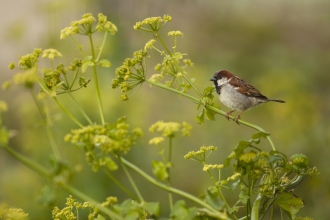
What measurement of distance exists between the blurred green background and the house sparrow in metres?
0.57

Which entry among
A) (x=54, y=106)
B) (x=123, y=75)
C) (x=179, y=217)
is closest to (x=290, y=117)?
(x=54, y=106)

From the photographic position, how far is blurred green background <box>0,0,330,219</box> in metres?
3.58

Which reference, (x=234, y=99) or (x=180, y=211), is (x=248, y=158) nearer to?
(x=180, y=211)

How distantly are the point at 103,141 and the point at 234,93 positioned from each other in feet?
5.16

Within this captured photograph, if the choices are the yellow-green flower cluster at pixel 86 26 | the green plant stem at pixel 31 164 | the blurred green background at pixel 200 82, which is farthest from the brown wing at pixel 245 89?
the green plant stem at pixel 31 164

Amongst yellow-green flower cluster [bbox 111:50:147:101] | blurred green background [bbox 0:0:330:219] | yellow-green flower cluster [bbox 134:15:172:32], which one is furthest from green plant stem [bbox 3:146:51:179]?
blurred green background [bbox 0:0:330:219]

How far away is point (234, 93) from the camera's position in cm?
238

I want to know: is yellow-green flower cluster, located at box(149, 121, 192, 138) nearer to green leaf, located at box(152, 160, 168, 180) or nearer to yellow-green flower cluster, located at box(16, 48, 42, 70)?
green leaf, located at box(152, 160, 168, 180)

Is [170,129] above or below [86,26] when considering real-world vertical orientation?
below

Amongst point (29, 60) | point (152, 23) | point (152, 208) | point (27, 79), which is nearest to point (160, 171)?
point (152, 208)

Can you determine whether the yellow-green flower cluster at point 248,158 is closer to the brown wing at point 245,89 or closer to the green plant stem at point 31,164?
the green plant stem at point 31,164

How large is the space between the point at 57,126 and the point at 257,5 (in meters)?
2.90

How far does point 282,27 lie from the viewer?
5.38m

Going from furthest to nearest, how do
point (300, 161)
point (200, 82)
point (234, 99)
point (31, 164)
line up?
point (200, 82) → point (234, 99) → point (300, 161) → point (31, 164)
